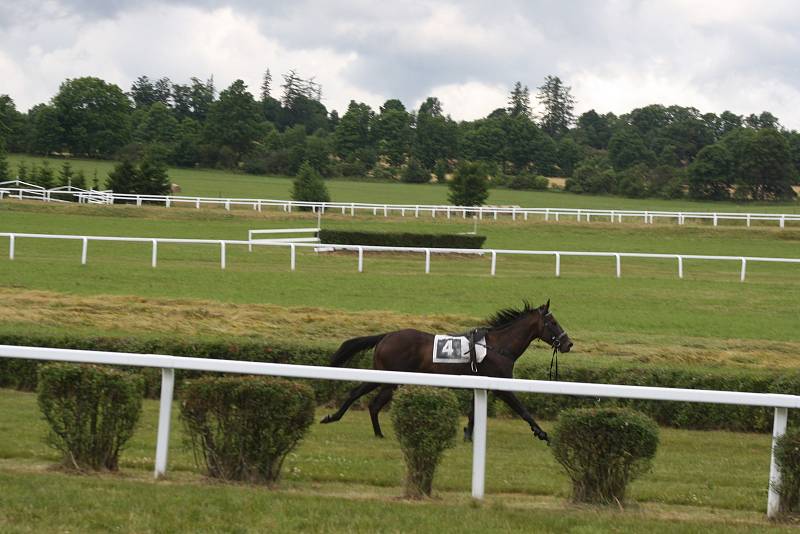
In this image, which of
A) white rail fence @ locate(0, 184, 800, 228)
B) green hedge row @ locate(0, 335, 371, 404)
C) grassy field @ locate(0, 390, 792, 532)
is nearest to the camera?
grassy field @ locate(0, 390, 792, 532)

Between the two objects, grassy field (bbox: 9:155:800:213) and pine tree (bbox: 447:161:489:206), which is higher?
grassy field (bbox: 9:155:800:213)

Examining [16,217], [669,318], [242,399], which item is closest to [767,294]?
[669,318]

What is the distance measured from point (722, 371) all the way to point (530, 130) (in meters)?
Result: 90.1

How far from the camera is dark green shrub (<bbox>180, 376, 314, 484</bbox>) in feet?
20.0

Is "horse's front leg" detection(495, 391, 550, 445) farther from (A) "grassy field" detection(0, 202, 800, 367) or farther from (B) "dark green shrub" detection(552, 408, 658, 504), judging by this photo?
(A) "grassy field" detection(0, 202, 800, 367)

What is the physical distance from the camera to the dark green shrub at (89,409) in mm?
6199

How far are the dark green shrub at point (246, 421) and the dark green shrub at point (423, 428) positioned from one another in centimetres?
55

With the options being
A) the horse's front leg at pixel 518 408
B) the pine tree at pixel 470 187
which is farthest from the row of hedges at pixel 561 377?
the pine tree at pixel 470 187

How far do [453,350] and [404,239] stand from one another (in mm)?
18746

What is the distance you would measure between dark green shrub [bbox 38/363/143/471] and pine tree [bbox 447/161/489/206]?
1668 inches

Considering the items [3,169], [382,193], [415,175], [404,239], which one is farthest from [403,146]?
[404,239]

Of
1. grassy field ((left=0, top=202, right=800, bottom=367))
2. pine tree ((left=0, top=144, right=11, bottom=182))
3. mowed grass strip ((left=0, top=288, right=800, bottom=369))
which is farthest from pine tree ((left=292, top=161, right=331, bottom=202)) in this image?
mowed grass strip ((left=0, top=288, right=800, bottom=369))

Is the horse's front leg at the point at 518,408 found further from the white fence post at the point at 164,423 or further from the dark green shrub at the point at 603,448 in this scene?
the white fence post at the point at 164,423

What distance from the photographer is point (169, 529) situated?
17.0 feet
